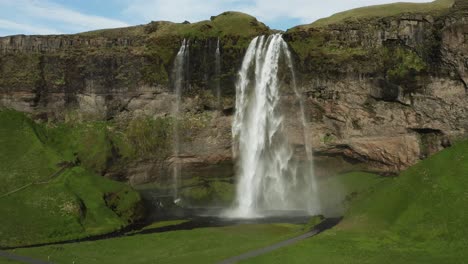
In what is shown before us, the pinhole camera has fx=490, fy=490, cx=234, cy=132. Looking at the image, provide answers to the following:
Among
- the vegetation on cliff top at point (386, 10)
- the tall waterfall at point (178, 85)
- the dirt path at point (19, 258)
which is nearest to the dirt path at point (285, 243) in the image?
the dirt path at point (19, 258)

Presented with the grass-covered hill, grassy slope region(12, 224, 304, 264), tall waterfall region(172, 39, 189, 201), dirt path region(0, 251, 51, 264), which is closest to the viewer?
dirt path region(0, 251, 51, 264)

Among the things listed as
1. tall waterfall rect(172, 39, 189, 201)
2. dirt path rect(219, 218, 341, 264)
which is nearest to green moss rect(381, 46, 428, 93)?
dirt path rect(219, 218, 341, 264)

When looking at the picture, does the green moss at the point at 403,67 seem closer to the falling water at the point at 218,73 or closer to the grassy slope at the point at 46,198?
the falling water at the point at 218,73

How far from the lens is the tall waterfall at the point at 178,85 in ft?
306

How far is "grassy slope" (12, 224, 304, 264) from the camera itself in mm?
47988

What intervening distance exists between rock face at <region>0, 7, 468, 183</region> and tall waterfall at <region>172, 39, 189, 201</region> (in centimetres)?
112

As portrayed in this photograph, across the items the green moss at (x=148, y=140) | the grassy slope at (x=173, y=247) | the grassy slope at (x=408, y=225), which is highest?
the green moss at (x=148, y=140)

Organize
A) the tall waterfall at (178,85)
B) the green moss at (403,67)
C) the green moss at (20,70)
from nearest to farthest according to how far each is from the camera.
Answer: the green moss at (403,67)
the tall waterfall at (178,85)
the green moss at (20,70)

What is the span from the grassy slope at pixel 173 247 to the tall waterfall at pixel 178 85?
1279 inches

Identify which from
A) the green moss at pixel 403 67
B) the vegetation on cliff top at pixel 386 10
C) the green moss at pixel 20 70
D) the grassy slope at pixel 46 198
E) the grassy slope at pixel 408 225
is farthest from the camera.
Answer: the green moss at pixel 20 70

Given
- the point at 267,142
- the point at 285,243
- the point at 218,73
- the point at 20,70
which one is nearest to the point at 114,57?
the point at 20,70

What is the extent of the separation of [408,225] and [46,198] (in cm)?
4758

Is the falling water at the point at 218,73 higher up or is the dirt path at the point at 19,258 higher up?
the falling water at the point at 218,73

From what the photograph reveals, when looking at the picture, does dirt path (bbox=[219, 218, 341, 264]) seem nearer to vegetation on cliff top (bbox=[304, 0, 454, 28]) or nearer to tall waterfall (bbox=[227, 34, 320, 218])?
tall waterfall (bbox=[227, 34, 320, 218])
